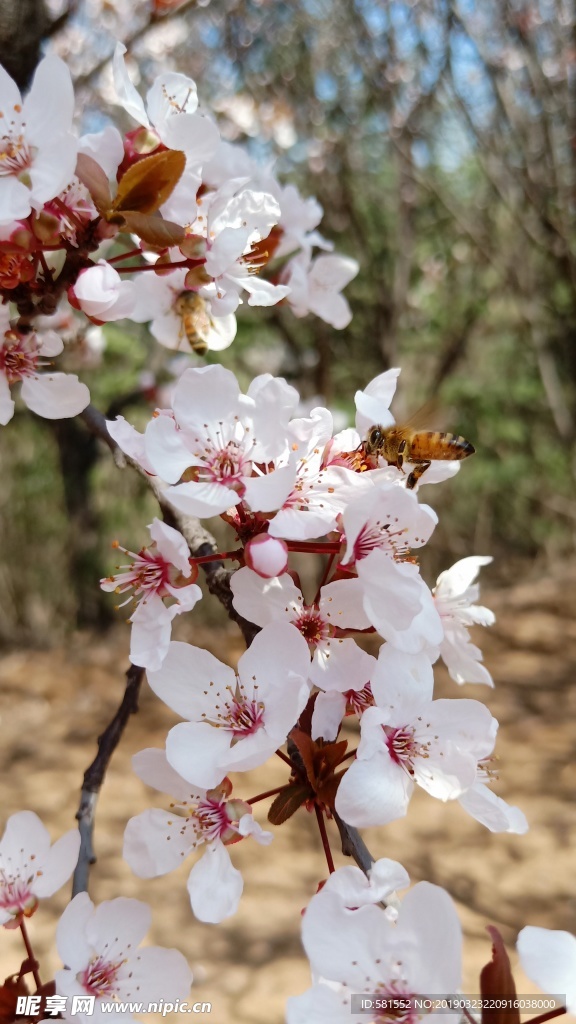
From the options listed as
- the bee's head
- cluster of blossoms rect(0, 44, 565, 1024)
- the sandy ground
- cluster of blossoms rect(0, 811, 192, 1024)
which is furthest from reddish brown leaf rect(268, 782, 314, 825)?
the sandy ground

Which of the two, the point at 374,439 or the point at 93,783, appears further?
the point at 93,783

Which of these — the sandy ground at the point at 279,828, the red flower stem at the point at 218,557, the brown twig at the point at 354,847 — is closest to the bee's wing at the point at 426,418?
the red flower stem at the point at 218,557

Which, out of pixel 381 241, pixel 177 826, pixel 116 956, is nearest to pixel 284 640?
pixel 177 826

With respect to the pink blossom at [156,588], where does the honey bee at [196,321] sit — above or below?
above

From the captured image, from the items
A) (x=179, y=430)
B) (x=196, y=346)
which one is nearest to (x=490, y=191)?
(x=196, y=346)

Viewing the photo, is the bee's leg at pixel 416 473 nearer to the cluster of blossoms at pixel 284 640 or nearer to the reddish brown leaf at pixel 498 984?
the cluster of blossoms at pixel 284 640

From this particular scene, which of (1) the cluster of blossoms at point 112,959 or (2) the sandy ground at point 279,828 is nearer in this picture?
(1) the cluster of blossoms at point 112,959

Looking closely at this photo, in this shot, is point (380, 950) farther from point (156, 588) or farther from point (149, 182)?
point (149, 182)

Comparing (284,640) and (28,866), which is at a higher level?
(284,640)

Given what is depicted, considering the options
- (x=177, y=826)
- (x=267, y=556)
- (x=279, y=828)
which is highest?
(x=267, y=556)
